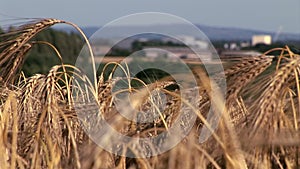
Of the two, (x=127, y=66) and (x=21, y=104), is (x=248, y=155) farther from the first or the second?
(x=127, y=66)

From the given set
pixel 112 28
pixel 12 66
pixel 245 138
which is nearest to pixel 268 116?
pixel 245 138

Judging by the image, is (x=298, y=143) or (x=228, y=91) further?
(x=228, y=91)

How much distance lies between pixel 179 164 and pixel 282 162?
1.92 feet

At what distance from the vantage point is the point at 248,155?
2111mm

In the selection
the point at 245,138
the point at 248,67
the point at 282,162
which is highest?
the point at 248,67

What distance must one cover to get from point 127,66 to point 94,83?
57 cm

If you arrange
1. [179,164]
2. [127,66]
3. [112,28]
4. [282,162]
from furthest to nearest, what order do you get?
[127,66] → [112,28] → [282,162] → [179,164]

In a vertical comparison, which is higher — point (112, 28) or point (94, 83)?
point (112, 28)

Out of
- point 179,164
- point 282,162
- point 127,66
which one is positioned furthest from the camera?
point 127,66

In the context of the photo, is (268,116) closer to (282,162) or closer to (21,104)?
(282,162)

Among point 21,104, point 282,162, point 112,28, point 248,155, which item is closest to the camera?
point 248,155

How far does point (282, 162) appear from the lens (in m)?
2.40

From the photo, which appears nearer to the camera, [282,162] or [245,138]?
[245,138]

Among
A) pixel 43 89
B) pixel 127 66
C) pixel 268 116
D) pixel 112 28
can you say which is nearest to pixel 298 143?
pixel 268 116
